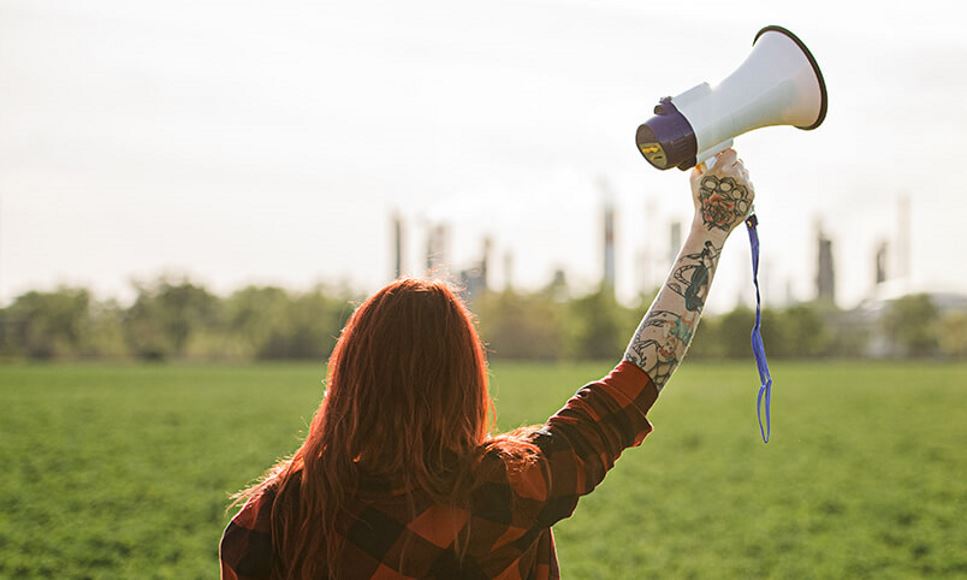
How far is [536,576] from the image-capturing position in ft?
6.25

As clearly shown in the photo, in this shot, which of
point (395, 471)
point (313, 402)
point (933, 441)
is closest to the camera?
point (395, 471)

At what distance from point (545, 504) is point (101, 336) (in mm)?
98538

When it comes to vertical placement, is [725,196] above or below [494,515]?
above

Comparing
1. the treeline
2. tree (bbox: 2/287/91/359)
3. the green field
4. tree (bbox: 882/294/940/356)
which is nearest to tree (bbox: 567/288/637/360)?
the treeline

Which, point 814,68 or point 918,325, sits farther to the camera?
point 918,325

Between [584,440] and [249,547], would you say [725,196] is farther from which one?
[249,547]

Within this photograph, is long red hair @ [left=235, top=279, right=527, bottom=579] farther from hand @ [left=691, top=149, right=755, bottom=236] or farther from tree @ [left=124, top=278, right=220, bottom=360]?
tree @ [left=124, top=278, right=220, bottom=360]

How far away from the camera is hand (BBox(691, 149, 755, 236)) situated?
2.04 metres

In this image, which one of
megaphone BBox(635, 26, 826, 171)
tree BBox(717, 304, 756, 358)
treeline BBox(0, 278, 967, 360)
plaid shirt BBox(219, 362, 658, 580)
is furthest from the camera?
treeline BBox(0, 278, 967, 360)

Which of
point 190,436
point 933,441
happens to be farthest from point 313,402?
point 933,441

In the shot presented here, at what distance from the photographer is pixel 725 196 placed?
6.71 feet

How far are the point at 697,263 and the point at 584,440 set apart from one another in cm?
45

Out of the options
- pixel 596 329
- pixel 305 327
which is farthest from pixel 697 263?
pixel 596 329

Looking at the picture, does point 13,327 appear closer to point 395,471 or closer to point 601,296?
point 601,296
